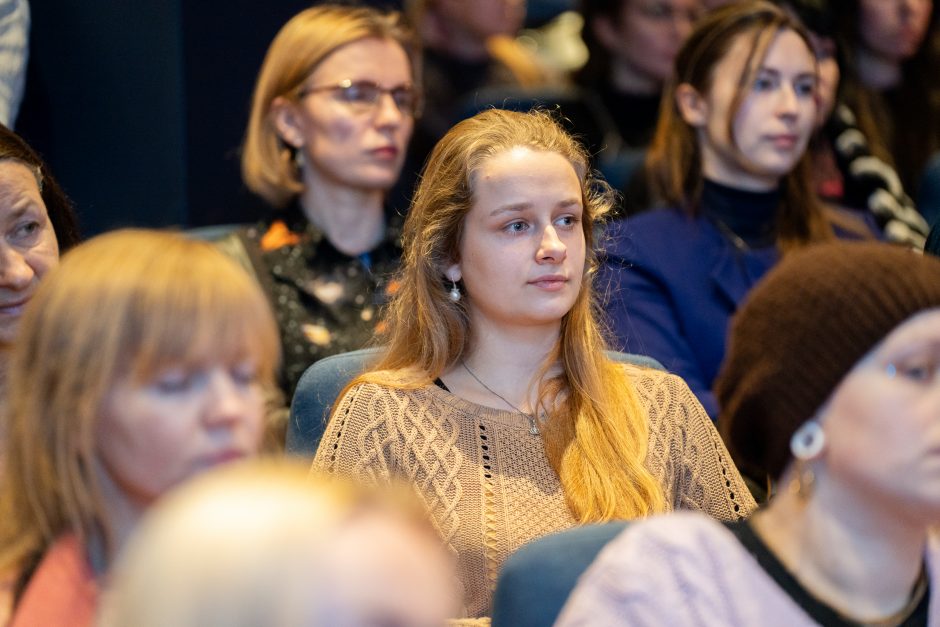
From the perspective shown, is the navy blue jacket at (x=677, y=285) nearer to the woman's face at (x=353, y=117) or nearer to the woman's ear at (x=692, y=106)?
the woman's ear at (x=692, y=106)

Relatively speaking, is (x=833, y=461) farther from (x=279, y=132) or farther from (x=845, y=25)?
(x=845, y=25)

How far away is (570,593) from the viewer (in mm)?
1491

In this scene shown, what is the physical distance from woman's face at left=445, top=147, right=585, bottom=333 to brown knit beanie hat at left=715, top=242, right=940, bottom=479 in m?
0.74

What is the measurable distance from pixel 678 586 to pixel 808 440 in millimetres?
208

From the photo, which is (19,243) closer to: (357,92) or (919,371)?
(357,92)

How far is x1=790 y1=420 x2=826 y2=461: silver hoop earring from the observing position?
1369 millimetres

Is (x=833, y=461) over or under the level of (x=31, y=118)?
over

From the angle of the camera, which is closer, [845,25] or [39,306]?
[39,306]

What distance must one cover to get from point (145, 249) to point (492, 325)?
1.06 metres

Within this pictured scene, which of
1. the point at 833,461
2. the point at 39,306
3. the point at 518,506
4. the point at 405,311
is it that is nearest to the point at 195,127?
the point at 405,311

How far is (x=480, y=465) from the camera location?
83.7 inches

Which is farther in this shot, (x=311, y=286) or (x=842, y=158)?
(x=842, y=158)

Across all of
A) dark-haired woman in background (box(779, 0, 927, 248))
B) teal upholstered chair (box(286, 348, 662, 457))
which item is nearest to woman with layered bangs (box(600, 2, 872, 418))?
dark-haired woman in background (box(779, 0, 927, 248))

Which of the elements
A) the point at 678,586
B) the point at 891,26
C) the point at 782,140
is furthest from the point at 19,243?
the point at 891,26
